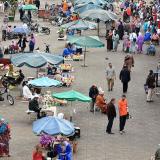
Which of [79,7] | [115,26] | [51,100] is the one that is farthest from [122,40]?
[51,100]

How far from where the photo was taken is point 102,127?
2336 cm

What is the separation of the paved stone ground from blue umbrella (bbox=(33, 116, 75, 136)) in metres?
1.00

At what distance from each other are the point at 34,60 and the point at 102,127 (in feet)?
19.1

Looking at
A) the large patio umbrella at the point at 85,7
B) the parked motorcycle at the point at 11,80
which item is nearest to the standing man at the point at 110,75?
the parked motorcycle at the point at 11,80

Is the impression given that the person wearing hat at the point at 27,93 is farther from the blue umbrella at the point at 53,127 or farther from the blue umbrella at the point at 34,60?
the blue umbrella at the point at 53,127

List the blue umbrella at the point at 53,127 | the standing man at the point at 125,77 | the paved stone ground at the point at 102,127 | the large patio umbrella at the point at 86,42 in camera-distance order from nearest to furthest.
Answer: the blue umbrella at the point at 53,127 < the paved stone ground at the point at 102,127 < the standing man at the point at 125,77 < the large patio umbrella at the point at 86,42

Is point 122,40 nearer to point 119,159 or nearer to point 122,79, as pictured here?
point 122,79

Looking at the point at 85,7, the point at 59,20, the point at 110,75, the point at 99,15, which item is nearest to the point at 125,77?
the point at 110,75

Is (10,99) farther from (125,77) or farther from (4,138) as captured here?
(4,138)

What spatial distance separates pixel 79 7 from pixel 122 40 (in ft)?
24.0

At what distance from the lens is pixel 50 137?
20.3 m

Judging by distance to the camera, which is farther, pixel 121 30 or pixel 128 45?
pixel 121 30

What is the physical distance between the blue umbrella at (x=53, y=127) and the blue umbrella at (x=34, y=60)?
8.10 m

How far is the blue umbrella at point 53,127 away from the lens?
19.2 meters
